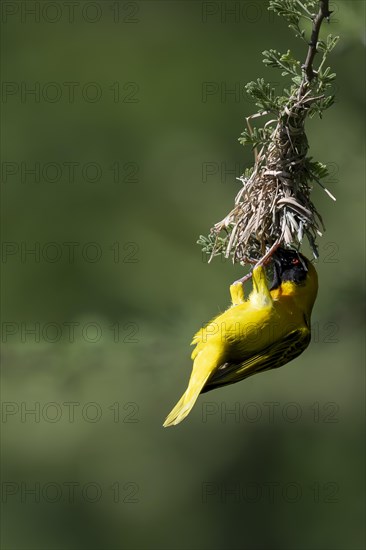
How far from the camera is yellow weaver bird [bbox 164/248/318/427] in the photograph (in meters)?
3.97

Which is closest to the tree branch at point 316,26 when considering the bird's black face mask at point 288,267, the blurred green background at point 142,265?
the bird's black face mask at point 288,267

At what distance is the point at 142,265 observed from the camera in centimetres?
755

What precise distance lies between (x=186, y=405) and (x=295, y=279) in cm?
68

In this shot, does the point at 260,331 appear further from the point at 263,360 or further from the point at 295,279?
the point at 295,279

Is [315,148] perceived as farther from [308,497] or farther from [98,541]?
[98,541]

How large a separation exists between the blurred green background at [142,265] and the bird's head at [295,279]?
260cm

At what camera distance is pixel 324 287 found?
6.45 metres

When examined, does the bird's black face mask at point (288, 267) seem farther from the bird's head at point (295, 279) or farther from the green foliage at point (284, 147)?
the green foliage at point (284, 147)

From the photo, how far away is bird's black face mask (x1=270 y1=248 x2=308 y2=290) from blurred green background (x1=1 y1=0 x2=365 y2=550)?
2641 millimetres

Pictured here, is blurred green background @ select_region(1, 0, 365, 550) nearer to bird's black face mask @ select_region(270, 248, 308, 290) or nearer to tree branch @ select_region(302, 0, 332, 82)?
bird's black face mask @ select_region(270, 248, 308, 290)

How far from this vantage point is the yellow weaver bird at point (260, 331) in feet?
13.0

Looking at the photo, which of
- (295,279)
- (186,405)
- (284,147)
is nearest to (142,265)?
(295,279)

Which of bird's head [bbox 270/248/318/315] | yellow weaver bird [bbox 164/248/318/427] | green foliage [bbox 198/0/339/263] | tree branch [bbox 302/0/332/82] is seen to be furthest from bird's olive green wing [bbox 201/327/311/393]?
tree branch [bbox 302/0/332/82]

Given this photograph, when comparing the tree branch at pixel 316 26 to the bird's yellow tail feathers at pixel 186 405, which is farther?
the bird's yellow tail feathers at pixel 186 405
